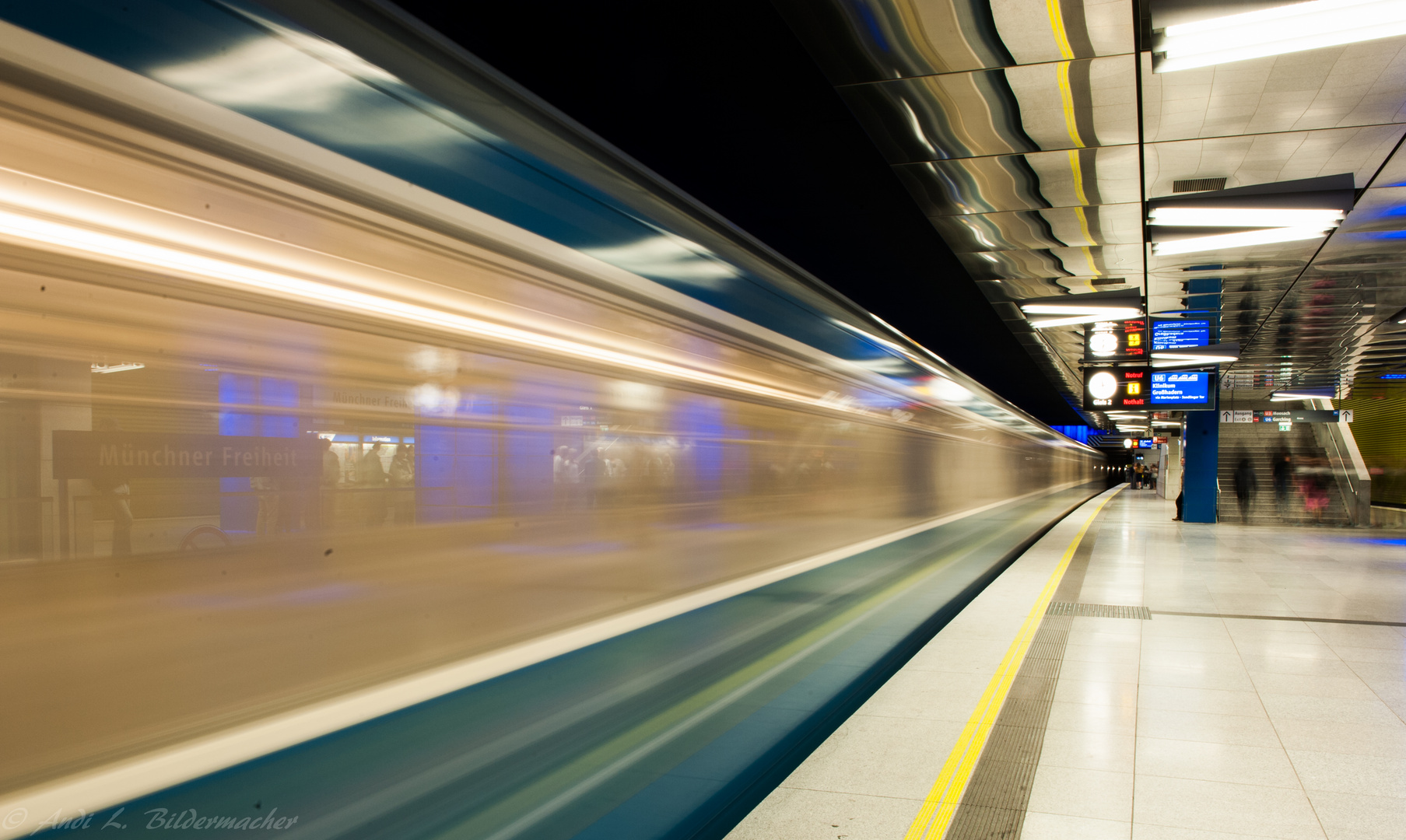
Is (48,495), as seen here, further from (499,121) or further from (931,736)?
(931,736)

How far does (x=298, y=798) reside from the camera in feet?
5.20

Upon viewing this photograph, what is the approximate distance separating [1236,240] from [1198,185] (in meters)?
1.18

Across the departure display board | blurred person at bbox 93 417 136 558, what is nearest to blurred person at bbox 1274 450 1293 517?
the departure display board

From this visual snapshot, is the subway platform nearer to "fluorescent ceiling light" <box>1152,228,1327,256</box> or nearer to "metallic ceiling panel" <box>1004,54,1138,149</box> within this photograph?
"fluorescent ceiling light" <box>1152,228,1327,256</box>

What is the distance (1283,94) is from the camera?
16.9 feet

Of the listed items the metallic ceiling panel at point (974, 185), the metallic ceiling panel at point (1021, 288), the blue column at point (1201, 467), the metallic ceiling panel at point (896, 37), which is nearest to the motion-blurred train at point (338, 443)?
the metallic ceiling panel at point (896, 37)

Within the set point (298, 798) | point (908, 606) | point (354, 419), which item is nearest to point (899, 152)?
point (908, 606)

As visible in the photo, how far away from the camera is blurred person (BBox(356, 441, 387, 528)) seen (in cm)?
170

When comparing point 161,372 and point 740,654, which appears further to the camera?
point 740,654

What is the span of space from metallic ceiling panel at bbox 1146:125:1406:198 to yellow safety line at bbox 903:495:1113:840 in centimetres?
370

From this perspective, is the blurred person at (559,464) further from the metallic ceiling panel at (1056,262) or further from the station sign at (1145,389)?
the station sign at (1145,389)

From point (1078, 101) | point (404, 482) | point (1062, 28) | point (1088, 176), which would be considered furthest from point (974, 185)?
point (404, 482)

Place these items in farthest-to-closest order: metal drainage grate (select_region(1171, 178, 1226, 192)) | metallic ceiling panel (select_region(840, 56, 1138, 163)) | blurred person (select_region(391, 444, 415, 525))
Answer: metal drainage grate (select_region(1171, 178, 1226, 192)), metallic ceiling panel (select_region(840, 56, 1138, 163)), blurred person (select_region(391, 444, 415, 525))

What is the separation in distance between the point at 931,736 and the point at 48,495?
3.94m
